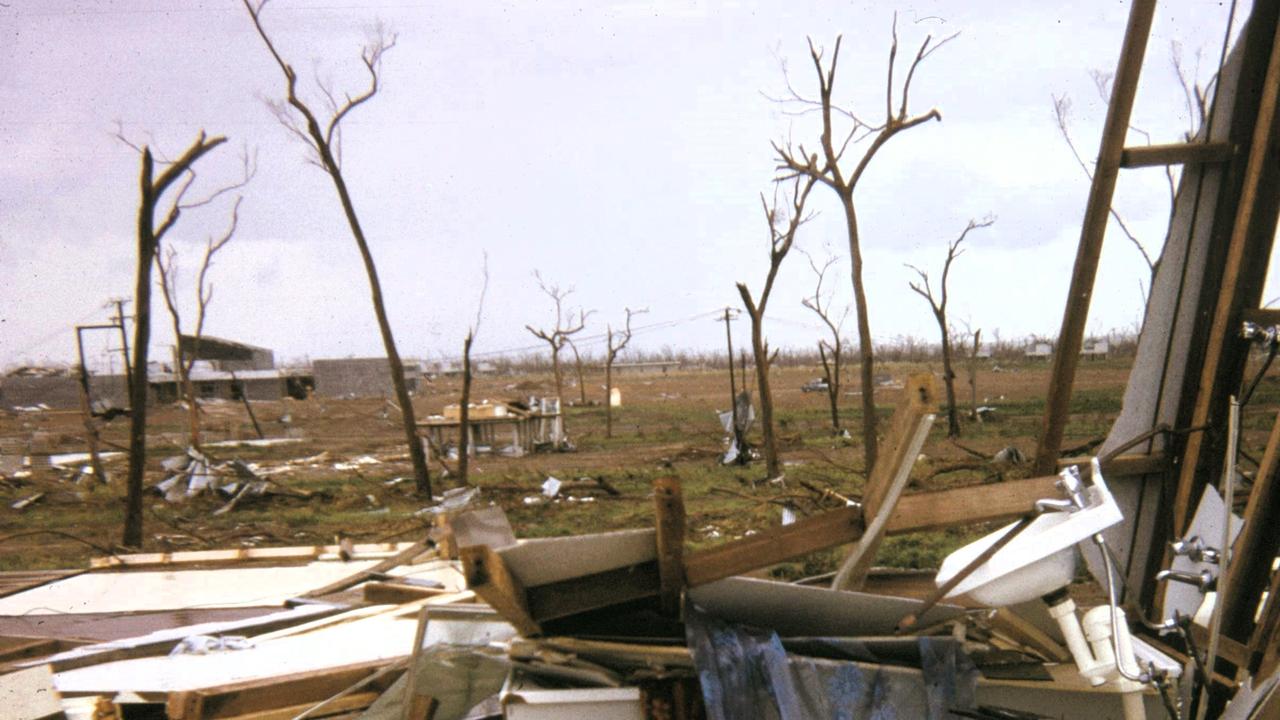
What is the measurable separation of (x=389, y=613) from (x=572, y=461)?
14.9 m

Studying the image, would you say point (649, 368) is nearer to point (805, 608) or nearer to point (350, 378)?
point (350, 378)

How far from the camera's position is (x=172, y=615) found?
19.3ft

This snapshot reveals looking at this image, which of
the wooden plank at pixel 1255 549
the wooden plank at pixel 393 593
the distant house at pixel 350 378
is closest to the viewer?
the wooden plank at pixel 1255 549

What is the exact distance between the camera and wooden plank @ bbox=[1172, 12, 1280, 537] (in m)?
3.72

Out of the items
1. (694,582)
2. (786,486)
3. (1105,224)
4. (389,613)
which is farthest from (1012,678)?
(786,486)

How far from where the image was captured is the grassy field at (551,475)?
11.3 metres

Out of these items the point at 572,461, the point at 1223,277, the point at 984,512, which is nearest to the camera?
the point at 984,512

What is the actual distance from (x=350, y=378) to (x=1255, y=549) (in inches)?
1986

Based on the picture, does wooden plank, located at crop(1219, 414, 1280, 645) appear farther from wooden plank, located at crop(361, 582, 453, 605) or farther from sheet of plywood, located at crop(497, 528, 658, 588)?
wooden plank, located at crop(361, 582, 453, 605)

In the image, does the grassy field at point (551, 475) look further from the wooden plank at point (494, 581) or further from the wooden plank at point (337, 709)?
the wooden plank at point (494, 581)

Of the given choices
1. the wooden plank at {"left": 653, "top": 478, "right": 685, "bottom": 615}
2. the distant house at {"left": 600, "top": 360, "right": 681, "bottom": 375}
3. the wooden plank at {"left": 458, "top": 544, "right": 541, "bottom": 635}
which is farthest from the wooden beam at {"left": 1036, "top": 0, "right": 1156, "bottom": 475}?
the distant house at {"left": 600, "top": 360, "right": 681, "bottom": 375}

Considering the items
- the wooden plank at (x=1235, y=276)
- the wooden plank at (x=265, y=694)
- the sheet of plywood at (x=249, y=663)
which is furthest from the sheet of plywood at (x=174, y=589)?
the wooden plank at (x=1235, y=276)

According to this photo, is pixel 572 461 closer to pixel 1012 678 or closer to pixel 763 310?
pixel 763 310

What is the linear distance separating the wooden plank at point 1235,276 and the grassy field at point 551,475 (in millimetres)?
4009
